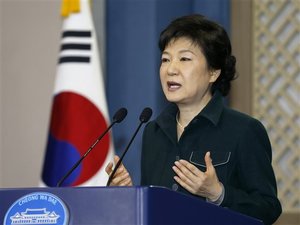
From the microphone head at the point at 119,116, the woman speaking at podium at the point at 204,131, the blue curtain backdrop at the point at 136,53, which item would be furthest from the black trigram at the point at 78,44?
the microphone head at the point at 119,116

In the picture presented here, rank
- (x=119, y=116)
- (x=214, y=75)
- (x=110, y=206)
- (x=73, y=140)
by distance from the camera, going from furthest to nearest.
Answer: (x=73, y=140)
(x=214, y=75)
(x=119, y=116)
(x=110, y=206)

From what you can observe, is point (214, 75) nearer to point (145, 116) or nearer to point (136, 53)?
point (145, 116)

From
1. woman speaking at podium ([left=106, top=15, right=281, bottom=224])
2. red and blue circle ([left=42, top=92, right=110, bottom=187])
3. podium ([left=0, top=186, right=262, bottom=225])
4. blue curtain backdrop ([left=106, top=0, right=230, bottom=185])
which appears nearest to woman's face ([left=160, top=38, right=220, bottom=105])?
woman speaking at podium ([left=106, top=15, right=281, bottom=224])

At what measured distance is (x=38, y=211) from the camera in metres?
1.65

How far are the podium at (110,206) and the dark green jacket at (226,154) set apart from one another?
36 cm

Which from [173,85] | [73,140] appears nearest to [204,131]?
[173,85]

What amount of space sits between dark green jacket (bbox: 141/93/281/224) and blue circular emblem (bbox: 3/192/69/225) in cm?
55

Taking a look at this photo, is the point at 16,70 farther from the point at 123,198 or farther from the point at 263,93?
the point at 123,198

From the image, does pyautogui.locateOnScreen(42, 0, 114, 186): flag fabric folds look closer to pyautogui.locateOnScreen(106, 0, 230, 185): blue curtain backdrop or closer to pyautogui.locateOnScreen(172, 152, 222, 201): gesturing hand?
pyautogui.locateOnScreen(106, 0, 230, 185): blue curtain backdrop

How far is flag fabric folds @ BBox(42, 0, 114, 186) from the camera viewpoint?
387cm

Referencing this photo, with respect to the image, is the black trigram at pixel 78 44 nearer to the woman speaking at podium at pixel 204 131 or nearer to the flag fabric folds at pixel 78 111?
the flag fabric folds at pixel 78 111

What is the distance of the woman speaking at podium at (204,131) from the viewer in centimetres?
213

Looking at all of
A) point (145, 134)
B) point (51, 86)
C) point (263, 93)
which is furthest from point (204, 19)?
point (51, 86)

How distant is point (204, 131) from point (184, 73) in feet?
0.64
